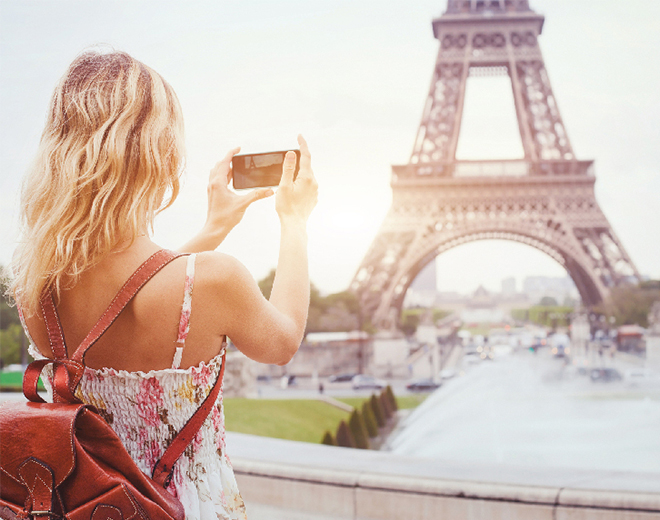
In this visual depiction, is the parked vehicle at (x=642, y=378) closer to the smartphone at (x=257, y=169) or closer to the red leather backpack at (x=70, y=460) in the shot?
the smartphone at (x=257, y=169)

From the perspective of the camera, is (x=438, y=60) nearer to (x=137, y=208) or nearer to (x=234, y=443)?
(x=234, y=443)

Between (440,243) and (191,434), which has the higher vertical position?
(440,243)

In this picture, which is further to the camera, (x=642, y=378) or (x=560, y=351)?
(x=560, y=351)

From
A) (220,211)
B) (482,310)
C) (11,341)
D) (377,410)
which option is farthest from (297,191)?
(482,310)

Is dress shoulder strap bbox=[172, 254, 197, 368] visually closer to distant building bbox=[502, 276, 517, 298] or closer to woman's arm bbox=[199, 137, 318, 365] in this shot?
woman's arm bbox=[199, 137, 318, 365]

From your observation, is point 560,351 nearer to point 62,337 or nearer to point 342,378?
point 342,378

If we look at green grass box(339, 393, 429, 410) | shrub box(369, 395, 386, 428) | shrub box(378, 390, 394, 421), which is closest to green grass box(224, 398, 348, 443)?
shrub box(369, 395, 386, 428)

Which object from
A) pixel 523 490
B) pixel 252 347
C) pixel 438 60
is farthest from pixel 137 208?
pixel 438 60
